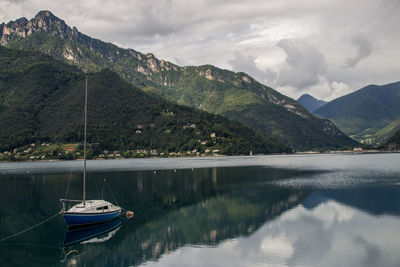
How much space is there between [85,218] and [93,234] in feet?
9.75

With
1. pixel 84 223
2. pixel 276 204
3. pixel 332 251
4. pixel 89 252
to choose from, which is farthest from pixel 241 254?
pixel 276 204

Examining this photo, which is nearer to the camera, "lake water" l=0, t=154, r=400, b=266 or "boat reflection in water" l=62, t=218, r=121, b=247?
"lake water" l=0, t=154, r=400, b=266

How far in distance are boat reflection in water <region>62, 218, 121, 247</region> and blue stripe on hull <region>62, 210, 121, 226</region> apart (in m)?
0.76

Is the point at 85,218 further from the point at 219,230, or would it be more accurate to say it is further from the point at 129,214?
the point at 219,230

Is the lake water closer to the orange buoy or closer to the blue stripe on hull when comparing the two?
the orange buoy

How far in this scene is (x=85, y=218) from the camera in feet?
154

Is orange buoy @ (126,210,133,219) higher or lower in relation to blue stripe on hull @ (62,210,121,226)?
lower

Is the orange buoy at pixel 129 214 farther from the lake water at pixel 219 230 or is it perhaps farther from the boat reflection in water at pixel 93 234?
the boat reflection in water at pixel 93 234

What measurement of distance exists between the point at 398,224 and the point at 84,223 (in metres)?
39.9

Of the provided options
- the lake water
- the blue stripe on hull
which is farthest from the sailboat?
the lake water

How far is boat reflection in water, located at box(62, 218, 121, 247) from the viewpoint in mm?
41969

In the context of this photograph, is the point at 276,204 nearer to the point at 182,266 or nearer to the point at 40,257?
the point at 182,266

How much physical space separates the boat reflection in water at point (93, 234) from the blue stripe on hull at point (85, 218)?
2.50ft

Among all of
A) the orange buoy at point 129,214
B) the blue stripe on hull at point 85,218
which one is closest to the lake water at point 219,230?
the orange buoy at point 129,214
